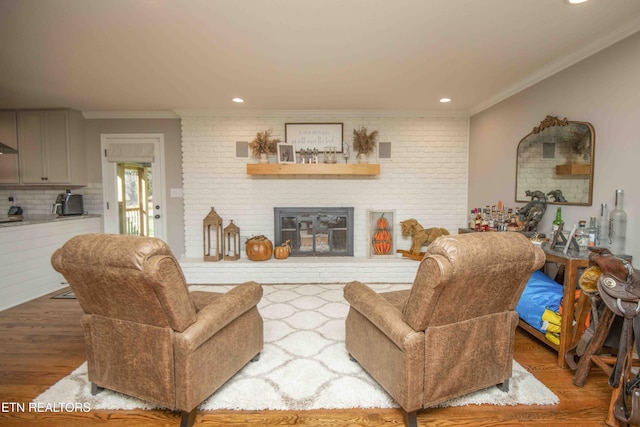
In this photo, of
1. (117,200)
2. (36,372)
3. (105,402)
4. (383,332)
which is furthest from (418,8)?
(117,200)

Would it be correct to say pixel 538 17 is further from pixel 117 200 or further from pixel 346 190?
pixel 117 200

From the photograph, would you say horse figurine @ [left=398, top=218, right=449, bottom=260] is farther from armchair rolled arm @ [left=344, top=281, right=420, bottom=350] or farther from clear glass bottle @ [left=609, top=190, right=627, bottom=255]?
armchair rolled arm @ [left=344, top=281, right=420, bottom=350]

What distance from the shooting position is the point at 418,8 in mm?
1887

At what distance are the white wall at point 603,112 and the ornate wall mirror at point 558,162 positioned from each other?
0.19ft

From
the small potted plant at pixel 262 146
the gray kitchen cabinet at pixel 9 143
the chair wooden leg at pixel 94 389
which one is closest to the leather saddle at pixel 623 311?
the chair wooden leg at pixel 94 389

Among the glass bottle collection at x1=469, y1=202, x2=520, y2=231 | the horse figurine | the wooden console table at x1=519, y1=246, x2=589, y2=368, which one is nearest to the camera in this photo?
the wooden console table at x1=519, y1=246, x2=589, y2=368

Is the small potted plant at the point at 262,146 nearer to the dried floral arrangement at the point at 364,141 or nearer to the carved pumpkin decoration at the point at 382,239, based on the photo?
the dried floral arrangement at the point at 364,141

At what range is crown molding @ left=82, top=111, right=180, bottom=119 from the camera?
4320 millimetres

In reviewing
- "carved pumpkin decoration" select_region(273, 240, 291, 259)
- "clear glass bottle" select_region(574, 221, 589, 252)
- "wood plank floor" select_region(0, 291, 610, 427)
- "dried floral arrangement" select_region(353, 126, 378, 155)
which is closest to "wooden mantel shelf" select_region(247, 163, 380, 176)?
"dried floral arrangement" select_region(353, 126, 378, 155)

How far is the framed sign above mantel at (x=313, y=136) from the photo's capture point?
431 centimetres

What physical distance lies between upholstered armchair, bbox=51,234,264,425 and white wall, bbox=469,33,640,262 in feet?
9.00


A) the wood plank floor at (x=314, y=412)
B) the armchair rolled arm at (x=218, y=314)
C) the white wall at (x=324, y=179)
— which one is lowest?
the wood plank floor at (x=314, y=412)

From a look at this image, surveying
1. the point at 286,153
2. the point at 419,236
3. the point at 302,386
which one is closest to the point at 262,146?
the point at 286,153

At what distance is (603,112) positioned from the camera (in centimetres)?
234
